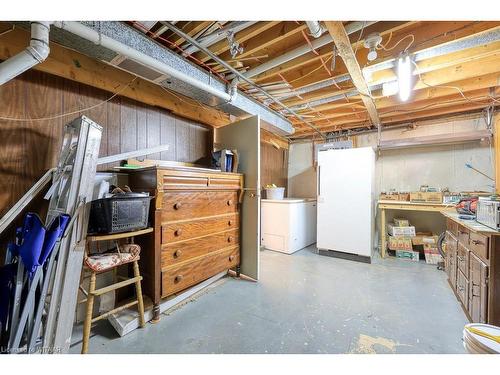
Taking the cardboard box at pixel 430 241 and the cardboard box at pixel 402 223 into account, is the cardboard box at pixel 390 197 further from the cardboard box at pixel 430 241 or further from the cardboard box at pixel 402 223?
the cardboard box at pixel 430 241

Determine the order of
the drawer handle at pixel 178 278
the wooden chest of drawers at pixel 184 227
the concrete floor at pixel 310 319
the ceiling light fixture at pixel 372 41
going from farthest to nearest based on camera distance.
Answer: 1. the drawer handle at pixel 178 278
2. the wooden chest of drawers at pixel 184 227
3. the ceiling light fixture at pixel 372 41
4. the concrete floor at pixel 310 319

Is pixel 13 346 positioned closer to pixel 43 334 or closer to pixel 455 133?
pixel 43 334

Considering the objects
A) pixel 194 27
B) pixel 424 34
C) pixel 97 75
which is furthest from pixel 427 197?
pixel 97 75

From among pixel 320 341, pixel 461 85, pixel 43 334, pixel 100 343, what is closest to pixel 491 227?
pixel 320 341

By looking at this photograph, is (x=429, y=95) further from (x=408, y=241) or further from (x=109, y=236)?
(x=109, y=236)

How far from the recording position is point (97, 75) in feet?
5.86

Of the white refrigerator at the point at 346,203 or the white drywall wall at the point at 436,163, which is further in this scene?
the white drywall wall at the point at 436,163

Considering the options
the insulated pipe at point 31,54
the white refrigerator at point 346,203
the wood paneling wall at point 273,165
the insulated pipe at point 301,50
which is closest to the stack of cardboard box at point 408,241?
the white refrigerator at point 346,203

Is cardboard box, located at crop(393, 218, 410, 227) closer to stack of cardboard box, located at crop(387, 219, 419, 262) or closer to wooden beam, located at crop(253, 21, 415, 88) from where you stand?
stack of cardboard box, located at crop(387, 219, 419, 262)

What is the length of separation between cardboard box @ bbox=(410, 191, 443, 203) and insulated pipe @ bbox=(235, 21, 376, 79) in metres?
2.93

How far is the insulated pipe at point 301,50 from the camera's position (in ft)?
4.90

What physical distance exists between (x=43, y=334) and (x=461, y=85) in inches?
174

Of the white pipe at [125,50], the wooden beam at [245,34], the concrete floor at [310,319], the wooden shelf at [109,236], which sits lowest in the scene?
the concrete floor at [310,319]

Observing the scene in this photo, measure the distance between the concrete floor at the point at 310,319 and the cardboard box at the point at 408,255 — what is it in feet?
2.29
